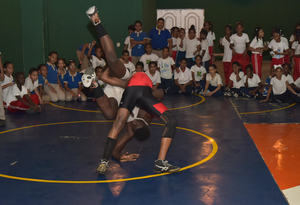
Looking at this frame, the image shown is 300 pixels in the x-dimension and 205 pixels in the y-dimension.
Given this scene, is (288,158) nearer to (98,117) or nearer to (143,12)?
(98,117)

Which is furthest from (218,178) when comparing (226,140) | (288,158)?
(226,140)

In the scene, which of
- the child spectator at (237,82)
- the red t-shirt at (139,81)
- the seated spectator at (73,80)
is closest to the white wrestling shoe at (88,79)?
the red t-shirt at (139,81)

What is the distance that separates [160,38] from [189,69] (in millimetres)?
1106

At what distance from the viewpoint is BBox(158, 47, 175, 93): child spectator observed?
10836 millimetres

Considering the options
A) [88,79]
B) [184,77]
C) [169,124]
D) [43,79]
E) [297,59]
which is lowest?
[184,77]

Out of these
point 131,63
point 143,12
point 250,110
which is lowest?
point 250,110

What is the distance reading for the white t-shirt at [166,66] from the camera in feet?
35.6

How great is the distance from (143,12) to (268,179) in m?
8.48

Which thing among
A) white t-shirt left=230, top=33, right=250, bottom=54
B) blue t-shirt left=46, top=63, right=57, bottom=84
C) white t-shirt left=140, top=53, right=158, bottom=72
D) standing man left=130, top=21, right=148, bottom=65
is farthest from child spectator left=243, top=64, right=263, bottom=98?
blue t-shirt left=46, top=63, right=57, bottom=84

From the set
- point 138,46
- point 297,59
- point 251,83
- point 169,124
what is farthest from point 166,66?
point 169,124

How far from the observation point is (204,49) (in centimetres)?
1148

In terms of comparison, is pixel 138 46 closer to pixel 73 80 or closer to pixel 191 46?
pixel 191 46

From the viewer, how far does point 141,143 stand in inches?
245

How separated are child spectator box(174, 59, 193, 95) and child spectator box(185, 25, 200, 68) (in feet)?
2.30
